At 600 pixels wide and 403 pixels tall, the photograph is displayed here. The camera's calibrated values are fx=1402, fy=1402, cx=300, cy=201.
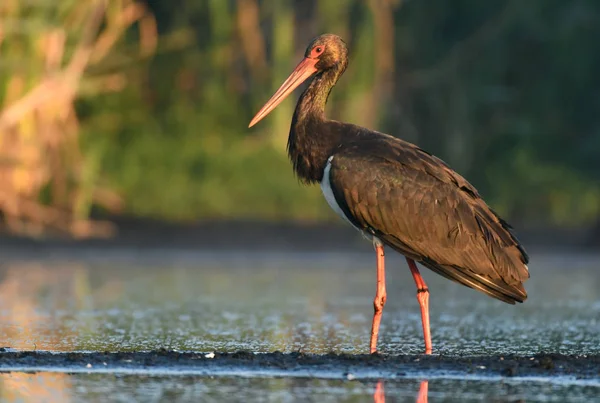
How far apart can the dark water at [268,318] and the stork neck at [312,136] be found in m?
0.88

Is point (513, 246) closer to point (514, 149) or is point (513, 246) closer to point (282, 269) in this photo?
point (282, 269)

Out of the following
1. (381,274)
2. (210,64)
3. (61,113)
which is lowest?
(381,274)

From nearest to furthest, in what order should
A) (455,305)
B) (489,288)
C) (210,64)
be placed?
(489,288) < (455,305) < (210,64)

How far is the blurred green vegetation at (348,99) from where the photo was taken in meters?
13.2

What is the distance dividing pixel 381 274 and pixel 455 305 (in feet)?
8.27

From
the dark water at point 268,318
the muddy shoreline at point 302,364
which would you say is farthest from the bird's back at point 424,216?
the muddy shoreline at point 302,364

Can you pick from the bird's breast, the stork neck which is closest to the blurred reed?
the stork neck

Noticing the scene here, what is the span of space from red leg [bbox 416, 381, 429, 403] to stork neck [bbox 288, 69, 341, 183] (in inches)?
61.9

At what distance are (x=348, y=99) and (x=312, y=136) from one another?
6.81 meters

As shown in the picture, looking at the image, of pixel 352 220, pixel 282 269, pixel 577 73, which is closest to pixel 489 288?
pixel 352 220

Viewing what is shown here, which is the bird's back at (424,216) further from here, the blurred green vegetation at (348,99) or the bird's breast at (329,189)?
the blurred green vegetation at (348,99)

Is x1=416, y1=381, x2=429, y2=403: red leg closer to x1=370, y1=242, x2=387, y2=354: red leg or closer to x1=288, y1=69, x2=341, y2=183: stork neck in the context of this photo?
x1=370, y1=242, x2=387, y2=354: red leg

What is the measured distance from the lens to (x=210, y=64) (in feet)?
45.9

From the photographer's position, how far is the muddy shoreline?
5770 mm
